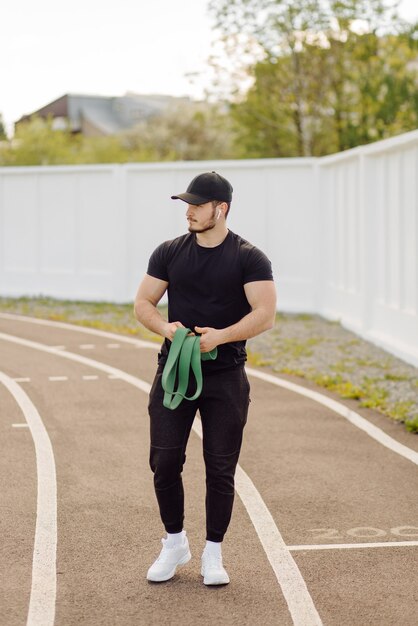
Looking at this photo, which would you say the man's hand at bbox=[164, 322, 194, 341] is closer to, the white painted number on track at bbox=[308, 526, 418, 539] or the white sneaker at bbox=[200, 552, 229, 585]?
the white sneaker at bbox=[200, 552, 229, 585]

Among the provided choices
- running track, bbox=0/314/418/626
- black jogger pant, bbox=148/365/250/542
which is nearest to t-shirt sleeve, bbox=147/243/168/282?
black jogger pant, bbox=148/365/250/542

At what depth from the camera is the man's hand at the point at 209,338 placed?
5.37 metres

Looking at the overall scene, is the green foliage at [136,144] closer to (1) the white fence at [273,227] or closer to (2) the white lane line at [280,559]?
(1) the white fence at [273,227]

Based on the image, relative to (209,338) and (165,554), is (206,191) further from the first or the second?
(165,554)

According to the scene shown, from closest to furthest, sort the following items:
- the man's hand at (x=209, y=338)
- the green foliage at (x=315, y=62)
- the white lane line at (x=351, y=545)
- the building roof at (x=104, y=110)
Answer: the man's hand at (x=209, y=338) → the white lane line at (x=351, y=545) → the green foliage at (x=315, y=62) → the building roof at (x=104, y=110)

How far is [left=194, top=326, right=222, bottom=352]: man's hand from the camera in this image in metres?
5.37

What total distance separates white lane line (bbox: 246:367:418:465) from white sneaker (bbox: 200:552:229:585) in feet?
10.1

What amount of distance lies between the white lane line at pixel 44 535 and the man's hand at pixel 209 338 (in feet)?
4.70

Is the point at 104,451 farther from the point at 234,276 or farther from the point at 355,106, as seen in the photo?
the point at 355,106

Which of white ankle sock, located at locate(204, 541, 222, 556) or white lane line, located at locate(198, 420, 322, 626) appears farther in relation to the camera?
white ankle sock, located at locate(204, 541, 222, 556)

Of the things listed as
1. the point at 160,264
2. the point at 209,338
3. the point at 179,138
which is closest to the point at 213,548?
the point at 209,338

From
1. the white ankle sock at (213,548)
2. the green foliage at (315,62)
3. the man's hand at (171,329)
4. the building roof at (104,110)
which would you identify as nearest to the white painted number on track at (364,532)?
the white ankle sock at (213,548)

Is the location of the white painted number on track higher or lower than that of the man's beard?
lower

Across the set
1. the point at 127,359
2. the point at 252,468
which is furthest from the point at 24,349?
the point at 252,468
